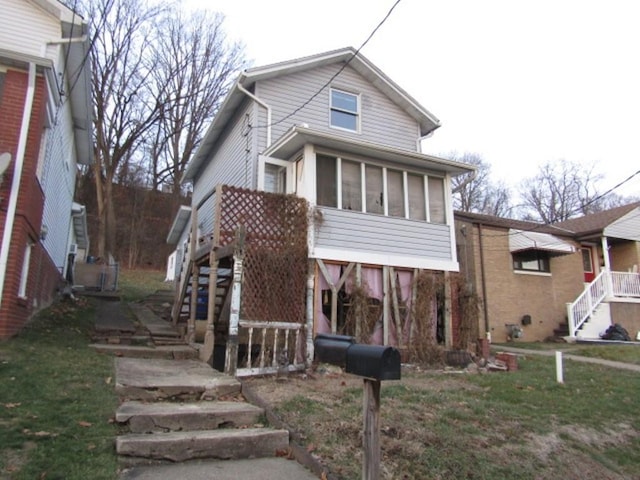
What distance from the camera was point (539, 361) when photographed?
1107 cm

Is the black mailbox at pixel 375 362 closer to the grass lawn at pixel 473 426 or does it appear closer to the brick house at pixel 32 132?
the grass lawn at pixel 473 426

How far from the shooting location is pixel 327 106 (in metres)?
13.0

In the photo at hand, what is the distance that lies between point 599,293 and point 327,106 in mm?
13011

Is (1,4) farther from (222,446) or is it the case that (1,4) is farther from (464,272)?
(464,272)

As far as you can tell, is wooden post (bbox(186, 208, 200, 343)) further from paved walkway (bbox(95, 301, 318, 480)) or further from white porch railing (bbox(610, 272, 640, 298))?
white porch railing (bbox(610, 272, 640, 298))

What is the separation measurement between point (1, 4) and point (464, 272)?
587 inches

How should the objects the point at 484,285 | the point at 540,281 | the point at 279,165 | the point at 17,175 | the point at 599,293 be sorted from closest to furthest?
the point at 17,175 → the point at 279,165 → the point at 484,285 → the point at 540,281 → the point at 599,293

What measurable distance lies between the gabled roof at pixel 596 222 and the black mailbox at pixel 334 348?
18.9 metres

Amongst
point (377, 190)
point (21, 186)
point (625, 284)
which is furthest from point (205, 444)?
point (625, 284)

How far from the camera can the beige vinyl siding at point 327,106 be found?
1226 cm

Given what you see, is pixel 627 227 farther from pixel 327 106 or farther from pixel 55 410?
pixel 55 410

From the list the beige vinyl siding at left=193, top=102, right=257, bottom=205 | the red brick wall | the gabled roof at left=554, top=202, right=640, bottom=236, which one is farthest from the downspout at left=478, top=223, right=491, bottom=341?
the red brick wall

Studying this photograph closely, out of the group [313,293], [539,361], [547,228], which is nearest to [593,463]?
[313,293]

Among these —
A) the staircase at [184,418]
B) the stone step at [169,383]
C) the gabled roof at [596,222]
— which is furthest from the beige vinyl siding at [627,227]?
the staircase at [184,418]
